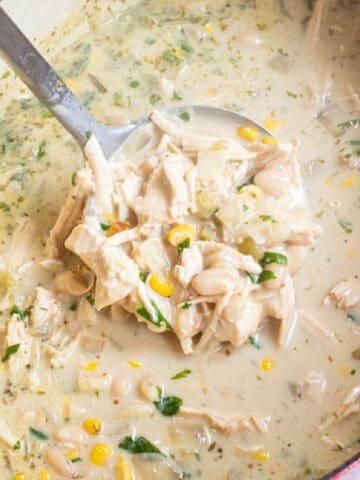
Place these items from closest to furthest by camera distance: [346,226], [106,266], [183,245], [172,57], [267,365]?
[106,266], [183,245], [267,365], [346,226], [172,57]

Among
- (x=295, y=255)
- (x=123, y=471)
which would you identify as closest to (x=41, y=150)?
(x=295, y=255)

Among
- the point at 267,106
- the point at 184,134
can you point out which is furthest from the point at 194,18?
the point at 184,134

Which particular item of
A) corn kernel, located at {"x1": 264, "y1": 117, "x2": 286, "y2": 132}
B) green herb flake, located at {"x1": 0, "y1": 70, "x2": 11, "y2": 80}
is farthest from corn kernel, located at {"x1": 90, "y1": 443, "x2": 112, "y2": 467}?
green herb flake, located at {"x1": 0, "y1": 70, "x2": 11, "y2": 80}

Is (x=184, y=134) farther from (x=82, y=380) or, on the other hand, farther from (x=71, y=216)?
(x=82, y=380)

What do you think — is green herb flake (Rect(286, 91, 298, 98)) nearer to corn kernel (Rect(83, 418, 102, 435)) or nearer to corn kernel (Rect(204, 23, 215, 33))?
corn kernel (Rect(204, 23, 215, 33))

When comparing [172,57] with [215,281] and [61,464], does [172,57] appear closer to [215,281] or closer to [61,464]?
[215,281]
